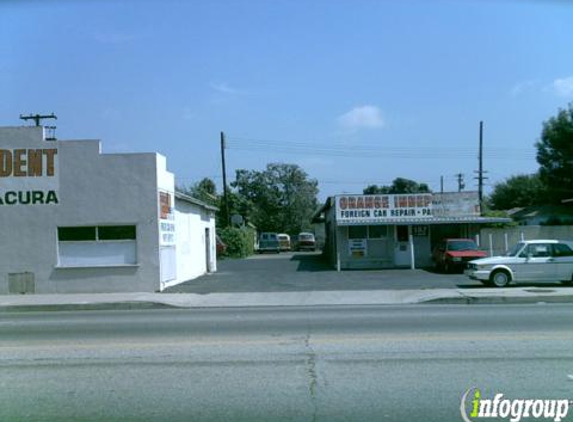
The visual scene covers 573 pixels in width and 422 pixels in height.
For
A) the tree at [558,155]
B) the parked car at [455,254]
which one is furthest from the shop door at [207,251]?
the tree at [558,155]

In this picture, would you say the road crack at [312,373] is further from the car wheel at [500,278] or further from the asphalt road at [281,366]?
the car wheel at [500,278]

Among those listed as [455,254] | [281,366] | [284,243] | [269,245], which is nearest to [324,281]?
[455,254]

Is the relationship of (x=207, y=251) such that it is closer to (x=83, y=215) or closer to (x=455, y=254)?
(x=83, y=215)

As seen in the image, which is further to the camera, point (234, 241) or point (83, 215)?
point (234, 241)

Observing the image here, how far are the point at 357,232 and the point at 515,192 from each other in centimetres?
5091

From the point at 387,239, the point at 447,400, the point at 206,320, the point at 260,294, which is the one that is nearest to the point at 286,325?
the point at 206,320

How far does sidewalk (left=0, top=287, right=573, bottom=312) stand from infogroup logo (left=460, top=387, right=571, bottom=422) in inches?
424

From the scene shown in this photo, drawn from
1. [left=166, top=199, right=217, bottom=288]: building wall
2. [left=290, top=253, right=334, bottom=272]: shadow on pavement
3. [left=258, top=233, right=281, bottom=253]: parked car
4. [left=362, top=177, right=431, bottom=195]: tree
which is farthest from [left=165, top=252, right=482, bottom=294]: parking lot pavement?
[left=362, top=177, right=431, bottom=195]: tree

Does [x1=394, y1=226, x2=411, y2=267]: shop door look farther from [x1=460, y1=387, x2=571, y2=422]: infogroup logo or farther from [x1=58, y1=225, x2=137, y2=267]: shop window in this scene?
[x1=460, y1=387, x2=571, y2=422]: infogroup logo

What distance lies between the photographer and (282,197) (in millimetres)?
87125

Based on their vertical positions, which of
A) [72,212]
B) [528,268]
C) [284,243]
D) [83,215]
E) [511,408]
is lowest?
[511,408]

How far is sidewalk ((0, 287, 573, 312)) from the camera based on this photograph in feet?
57.8

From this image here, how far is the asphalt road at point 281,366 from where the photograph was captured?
6.72 m

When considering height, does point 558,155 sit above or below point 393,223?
above
